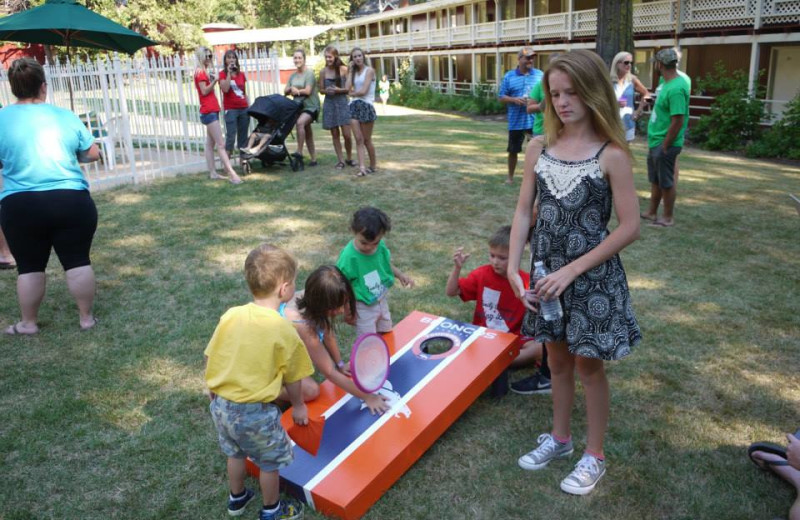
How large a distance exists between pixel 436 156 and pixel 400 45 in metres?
32.2

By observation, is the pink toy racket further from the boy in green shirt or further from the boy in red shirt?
the boy in red shirt

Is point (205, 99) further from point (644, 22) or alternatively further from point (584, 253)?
point (644, 22)

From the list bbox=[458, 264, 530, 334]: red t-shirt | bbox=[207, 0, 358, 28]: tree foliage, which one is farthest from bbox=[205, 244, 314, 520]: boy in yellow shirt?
bbox=[207, 0, 358, 28]: tree foliage

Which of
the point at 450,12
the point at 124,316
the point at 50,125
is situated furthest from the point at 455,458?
the point at 450,12

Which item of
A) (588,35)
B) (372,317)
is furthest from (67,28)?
(588,35)

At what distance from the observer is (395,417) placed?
318 cm

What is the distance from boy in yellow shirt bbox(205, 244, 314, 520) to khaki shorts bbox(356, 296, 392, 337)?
54.7 inches

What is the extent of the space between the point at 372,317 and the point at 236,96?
22.2ft

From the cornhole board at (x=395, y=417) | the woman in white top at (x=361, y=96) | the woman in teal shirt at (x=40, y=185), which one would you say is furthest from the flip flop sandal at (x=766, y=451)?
the woman in white top at (x=361, y=96)

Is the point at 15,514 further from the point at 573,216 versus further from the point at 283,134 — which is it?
the point at 283,134

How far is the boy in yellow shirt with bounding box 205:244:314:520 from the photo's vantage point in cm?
247

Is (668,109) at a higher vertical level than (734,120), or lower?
higher

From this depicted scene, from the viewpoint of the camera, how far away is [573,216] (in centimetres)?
Answer: 258

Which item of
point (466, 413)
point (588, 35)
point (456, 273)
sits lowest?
point (466, 413)
